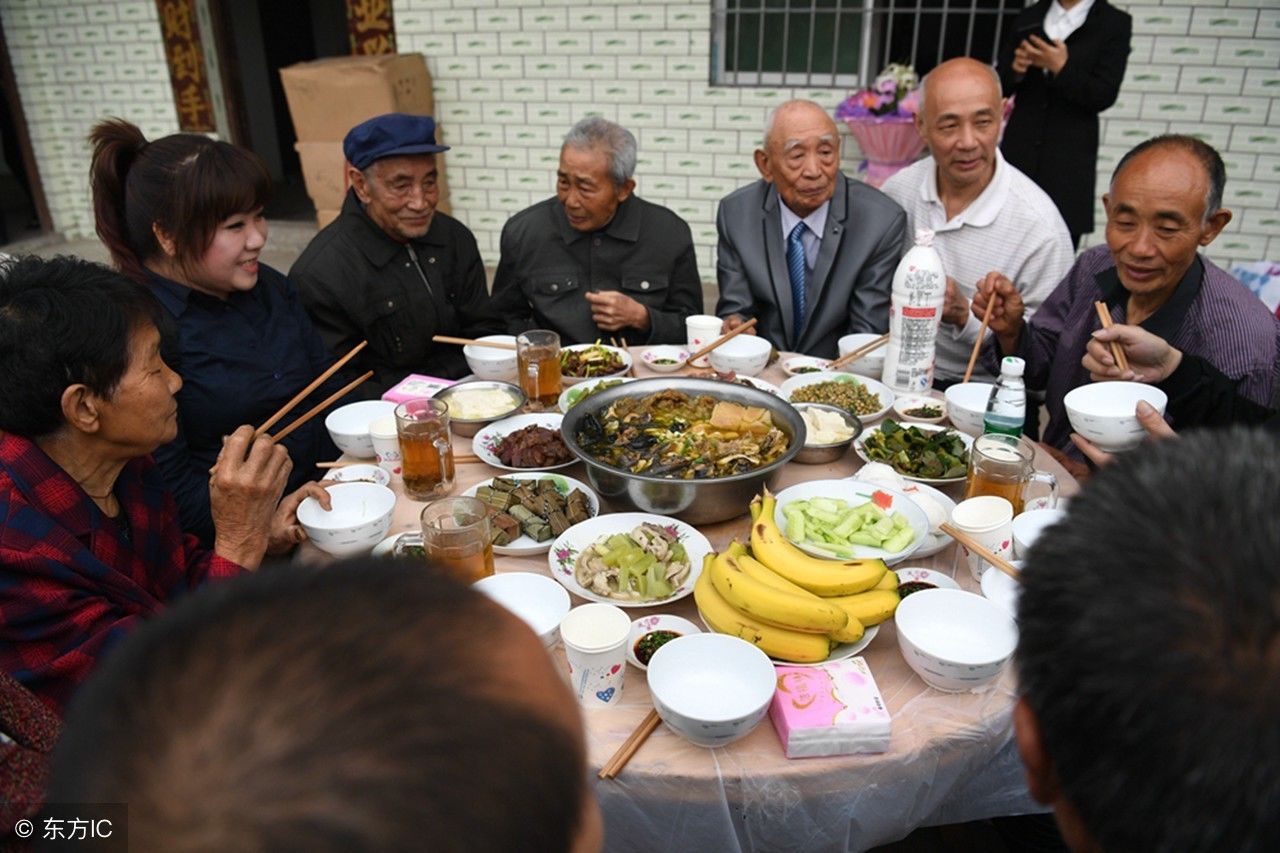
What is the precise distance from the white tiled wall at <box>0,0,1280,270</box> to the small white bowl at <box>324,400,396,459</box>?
4.59 m

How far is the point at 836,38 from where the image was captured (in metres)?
6.15

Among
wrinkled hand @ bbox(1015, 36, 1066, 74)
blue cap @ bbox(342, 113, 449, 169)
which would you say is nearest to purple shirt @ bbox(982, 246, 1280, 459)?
wrinkled hand @ bbox(1015, 36, 1066, 74)

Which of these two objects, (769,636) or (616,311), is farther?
(616,311)

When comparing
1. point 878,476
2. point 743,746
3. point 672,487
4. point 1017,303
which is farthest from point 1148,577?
point 1017,303

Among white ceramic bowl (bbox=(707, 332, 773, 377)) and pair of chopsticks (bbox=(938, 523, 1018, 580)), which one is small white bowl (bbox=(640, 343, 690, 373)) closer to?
white ceramic bowl (bbox=(707, 332, 773, 377))

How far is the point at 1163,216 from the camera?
103 inches

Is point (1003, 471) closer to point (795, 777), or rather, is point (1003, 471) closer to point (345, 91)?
point (795, 777)

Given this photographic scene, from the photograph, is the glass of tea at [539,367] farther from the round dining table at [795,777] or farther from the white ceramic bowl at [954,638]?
the white ceramic bowl at [954,638]

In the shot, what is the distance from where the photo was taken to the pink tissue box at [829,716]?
56.2 inches

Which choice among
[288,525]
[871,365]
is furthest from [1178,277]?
[288,525]

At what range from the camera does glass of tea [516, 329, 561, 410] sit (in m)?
2.82

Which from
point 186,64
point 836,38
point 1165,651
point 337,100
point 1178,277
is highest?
point 836,38

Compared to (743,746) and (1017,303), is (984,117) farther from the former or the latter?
(743,746)

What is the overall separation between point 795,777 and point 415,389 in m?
1.94
